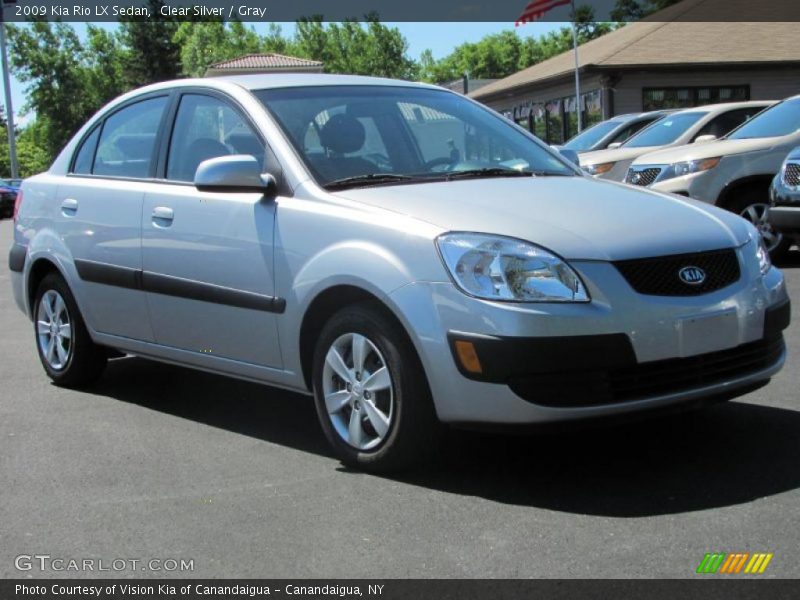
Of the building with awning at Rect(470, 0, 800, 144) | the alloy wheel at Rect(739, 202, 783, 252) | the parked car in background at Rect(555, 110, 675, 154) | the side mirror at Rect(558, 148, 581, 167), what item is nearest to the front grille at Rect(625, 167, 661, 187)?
the alloy wheel at Rect(739, 202, 783, 252)

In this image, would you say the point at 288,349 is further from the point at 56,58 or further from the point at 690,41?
the point at 56,58

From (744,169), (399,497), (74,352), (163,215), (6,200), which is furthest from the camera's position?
(6,200)

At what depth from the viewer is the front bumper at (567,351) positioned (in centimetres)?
412

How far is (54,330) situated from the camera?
6.64 metres

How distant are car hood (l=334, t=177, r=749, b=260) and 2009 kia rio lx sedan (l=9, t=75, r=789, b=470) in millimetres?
13

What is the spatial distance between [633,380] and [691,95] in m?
29.0

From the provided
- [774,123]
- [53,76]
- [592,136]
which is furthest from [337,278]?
[53,76]

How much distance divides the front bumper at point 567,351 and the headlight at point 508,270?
0.13 ft

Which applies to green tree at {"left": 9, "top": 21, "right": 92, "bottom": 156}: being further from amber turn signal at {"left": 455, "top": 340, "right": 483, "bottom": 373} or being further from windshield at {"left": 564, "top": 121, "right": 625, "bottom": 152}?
amber turn signal at {"left": 455, "top": 340, "right": 483, "bottom": 373}

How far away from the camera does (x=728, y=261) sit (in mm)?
4570

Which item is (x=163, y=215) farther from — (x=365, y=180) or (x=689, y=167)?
(x=689, y=167)

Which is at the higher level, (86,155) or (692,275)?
(86,155)

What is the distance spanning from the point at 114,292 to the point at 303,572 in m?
2.80

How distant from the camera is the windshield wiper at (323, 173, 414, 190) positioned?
4.95m
